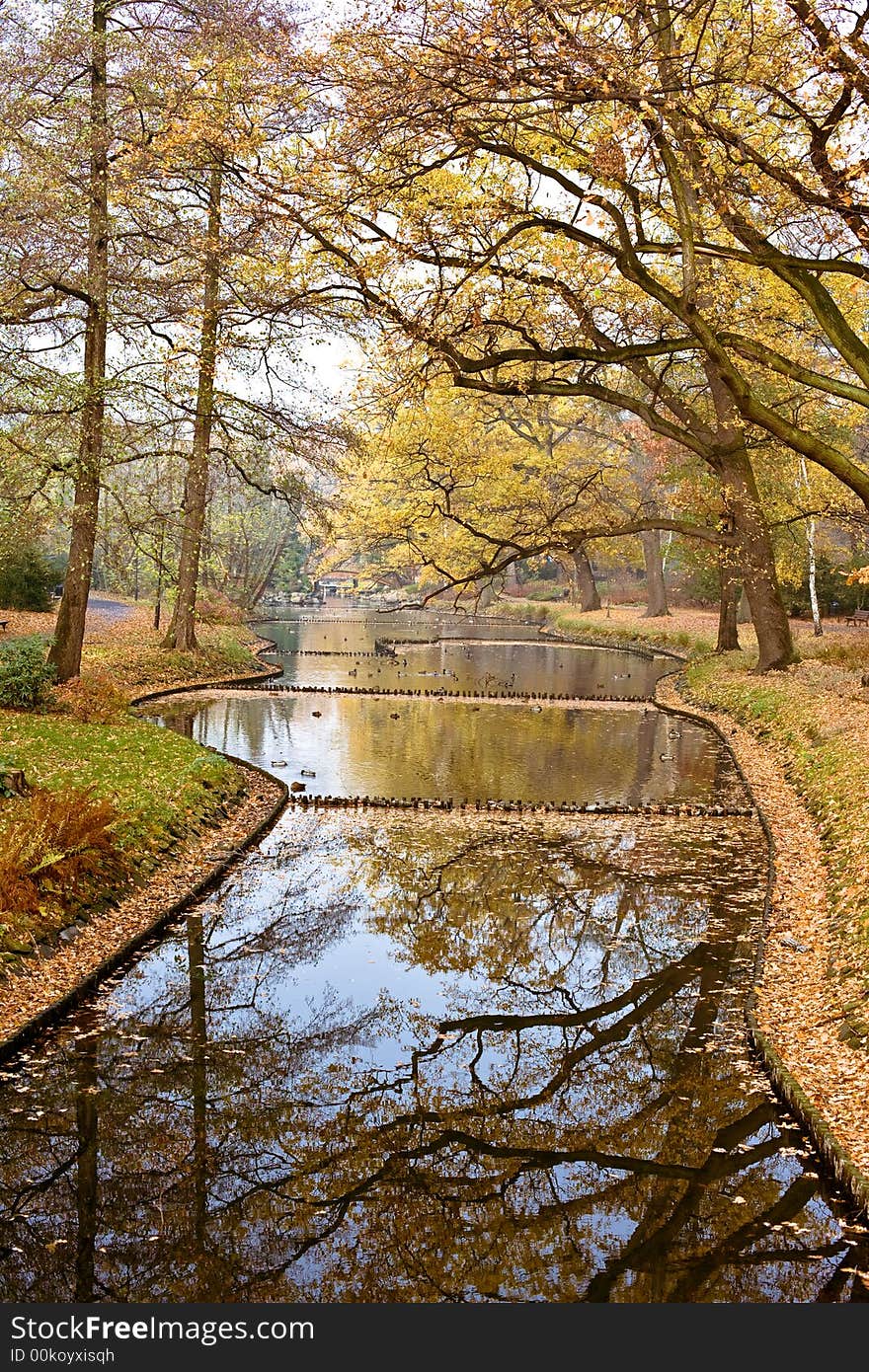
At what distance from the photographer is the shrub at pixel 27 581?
1201 inches

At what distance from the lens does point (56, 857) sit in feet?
27.0

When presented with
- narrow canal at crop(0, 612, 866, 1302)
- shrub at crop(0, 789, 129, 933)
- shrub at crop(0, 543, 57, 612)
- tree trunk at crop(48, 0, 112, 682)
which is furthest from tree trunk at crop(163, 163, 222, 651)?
shrub at crop(0, 789, 129, 933)

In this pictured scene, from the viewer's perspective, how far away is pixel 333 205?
1167cm

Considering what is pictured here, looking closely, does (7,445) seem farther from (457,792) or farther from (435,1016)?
(435,1016)

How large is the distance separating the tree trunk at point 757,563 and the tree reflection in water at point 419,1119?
1283 cm

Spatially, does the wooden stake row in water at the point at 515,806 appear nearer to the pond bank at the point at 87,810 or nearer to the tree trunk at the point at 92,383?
the pond bank at the point at 87,810

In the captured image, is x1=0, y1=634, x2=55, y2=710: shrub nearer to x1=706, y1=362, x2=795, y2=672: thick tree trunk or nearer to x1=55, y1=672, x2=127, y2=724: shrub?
x1=55, y1=672, x2=127, y2=724: shrub

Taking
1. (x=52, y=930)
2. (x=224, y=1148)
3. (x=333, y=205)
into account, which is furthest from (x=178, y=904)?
Result: (x=333, y=205)

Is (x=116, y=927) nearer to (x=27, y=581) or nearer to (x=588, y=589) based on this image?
(x=27, y=581)

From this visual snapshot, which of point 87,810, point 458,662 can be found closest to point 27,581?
point 458,662

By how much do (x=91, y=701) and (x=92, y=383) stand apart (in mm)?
4843

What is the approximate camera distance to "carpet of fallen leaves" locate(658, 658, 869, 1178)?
6.27 m

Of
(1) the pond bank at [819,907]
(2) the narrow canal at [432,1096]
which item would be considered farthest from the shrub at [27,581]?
(2) the narrow canal at [432,1096]

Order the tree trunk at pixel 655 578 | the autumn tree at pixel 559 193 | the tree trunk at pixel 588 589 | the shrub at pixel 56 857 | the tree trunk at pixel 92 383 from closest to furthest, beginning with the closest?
the shrub at pixel 56 857
the autumn tree at pixel 559 193
the tree trunk at pixel 92 383
the tree trunk at pixel 655 578
the tree trunk at pixel 588 589
